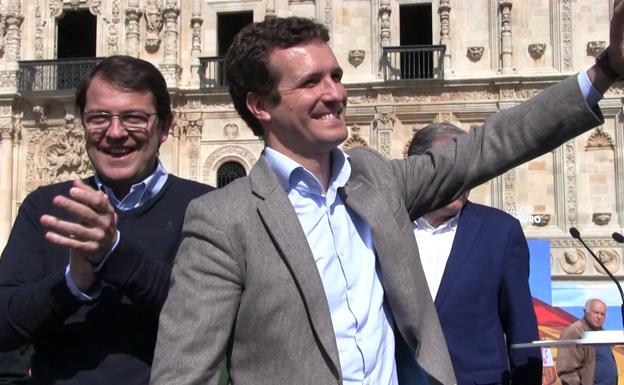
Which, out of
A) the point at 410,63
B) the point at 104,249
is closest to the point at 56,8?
the point at 410,63

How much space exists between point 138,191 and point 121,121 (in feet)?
0.70

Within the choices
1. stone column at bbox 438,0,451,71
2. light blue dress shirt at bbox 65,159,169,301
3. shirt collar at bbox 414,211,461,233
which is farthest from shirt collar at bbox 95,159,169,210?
stone column at bbox 438,0,451,71

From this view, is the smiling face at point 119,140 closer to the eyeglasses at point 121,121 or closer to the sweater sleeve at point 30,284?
the eyeglasses at point 121,121

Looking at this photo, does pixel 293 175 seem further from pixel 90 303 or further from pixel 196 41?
pixel 196 41

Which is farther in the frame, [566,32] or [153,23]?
[153,23]

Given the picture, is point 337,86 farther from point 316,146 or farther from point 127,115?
point 127,115

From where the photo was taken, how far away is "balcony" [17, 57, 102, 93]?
17.9m

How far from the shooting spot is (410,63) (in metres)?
17.2

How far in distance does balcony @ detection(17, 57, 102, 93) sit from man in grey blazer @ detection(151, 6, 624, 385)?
16862 millimetres

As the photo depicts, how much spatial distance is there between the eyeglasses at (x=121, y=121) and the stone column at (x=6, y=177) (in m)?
16.7

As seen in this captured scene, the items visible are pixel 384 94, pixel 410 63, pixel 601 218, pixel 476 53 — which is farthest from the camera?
pixel 410 63

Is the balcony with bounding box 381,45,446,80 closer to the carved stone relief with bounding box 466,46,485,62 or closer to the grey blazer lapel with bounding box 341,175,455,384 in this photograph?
the carved stone relief with bounding box 466,46,485,62

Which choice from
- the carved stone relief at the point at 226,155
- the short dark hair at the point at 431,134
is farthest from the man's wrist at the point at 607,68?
the carved stone relief at the point at 226,155

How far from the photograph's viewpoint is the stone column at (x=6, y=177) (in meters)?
17.6
